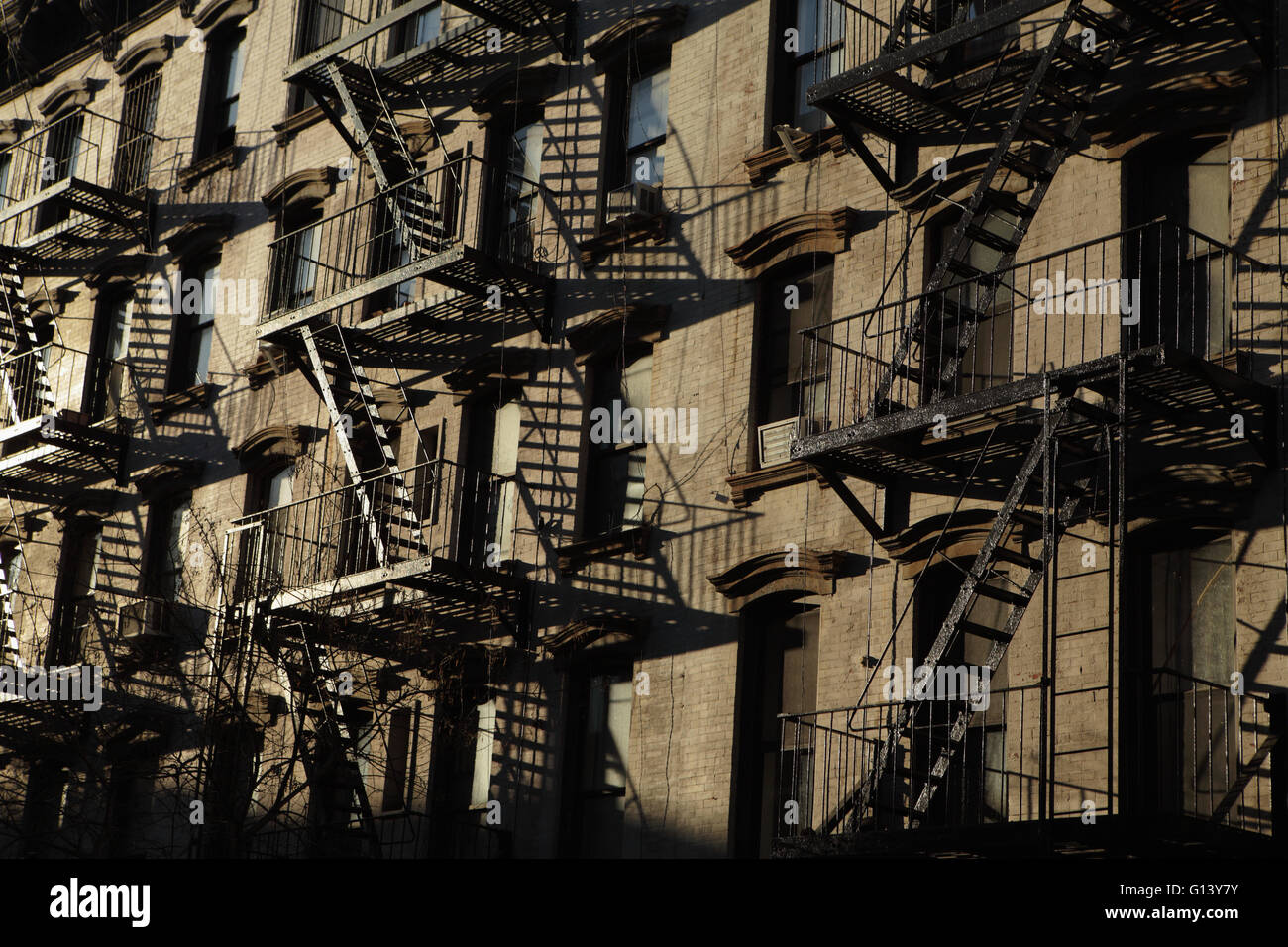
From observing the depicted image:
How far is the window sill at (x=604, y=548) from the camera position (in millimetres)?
18109

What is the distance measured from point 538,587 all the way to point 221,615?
11.4ft

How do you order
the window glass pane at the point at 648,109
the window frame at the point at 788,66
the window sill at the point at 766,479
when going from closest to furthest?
1. the window sill at the point at 766,479
2. the window frame at the point at 788,66
3. the window glass pane at the point at 648,109

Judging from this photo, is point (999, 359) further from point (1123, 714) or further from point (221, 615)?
point (221, 615)

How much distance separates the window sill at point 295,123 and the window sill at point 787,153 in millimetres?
8358

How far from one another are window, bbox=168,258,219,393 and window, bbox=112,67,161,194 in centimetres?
277

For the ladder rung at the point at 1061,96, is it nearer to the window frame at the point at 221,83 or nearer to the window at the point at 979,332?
the window at the point at 979,332

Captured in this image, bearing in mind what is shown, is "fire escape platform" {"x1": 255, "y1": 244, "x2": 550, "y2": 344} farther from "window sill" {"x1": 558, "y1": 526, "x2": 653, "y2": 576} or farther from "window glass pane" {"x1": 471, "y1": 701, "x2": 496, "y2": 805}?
"window glass pane" {"x1": 471, "y1": 701, "x2": 496, "y2": 805}

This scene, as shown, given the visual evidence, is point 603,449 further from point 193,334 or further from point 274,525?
point 193,334

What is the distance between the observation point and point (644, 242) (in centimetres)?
1933

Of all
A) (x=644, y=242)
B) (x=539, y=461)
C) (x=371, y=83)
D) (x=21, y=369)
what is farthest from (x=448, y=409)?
(x=21, y=369)

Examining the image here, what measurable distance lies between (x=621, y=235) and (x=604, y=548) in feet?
11.6

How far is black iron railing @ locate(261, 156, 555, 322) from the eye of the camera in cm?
2023

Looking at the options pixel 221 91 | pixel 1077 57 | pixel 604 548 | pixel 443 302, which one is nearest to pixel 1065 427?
pixel 1077 57

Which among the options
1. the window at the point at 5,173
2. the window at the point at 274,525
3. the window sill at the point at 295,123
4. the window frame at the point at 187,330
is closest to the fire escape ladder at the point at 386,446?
the window at the point at 274,525
